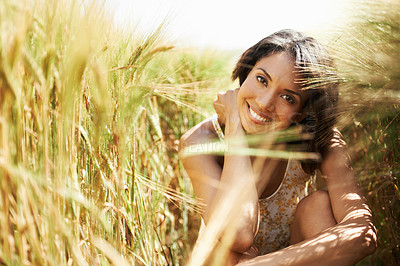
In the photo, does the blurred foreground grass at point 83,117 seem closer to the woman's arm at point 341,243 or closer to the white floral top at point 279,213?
the woman's arm at point 341,243

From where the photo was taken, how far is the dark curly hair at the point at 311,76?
1.14 metres

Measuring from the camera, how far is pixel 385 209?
1.36 meters

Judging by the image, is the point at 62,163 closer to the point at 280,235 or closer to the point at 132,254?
the point at 132,254

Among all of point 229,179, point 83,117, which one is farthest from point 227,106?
point 83,117

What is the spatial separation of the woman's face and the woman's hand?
53 millimetres

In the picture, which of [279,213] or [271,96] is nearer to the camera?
[271,96]

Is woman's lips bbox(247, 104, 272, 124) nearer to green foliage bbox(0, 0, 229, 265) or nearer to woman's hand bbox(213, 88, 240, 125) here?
woman's hand bbox(213, 88, 240, 125)

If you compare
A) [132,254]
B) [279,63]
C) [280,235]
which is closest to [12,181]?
[132,254]

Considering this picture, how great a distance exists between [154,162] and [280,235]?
63cm

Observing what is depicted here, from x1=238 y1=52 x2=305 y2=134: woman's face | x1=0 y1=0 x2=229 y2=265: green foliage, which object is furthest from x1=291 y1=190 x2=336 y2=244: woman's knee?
x1=0 y1=0 x2=229 y2=265: green foliage

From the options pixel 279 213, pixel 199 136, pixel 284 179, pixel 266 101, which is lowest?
pixel 279 213

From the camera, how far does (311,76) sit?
1199 millimetres

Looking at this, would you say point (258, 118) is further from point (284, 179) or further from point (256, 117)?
point (284, 179)

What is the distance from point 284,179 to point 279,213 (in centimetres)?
13
